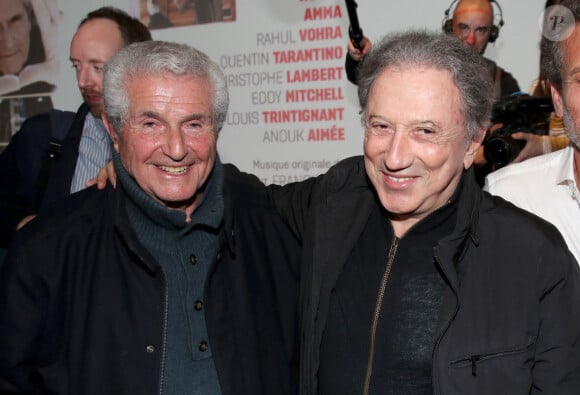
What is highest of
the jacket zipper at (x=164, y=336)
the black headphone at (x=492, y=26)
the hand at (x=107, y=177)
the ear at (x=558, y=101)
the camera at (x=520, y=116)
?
the black headphone at (x=492, y=26)

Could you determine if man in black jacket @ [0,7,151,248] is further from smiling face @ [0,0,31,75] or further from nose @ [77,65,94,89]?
smiling face @ [0,0,31,75]

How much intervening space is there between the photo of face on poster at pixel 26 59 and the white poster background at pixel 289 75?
0.72 meters

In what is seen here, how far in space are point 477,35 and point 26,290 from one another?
2242 mm

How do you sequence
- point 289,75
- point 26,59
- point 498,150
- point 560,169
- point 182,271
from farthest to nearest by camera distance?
point 26,59
point 289,75
point 498,150
point 560,169
point 182,271

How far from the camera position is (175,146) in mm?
1733

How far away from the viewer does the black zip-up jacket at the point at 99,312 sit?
1.66 metres

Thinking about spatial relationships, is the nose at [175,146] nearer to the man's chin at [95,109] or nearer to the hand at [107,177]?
the hand at [107,177]

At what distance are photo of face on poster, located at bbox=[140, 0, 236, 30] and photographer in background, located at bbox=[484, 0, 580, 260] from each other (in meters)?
2.08

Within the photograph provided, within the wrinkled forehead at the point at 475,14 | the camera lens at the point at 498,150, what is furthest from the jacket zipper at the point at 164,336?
the wrinkled forehead at the point at 475,14

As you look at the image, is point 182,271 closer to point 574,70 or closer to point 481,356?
point 481,356

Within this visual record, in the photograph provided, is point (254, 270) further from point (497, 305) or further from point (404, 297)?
point (497, 305)

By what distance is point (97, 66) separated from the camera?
109 inches

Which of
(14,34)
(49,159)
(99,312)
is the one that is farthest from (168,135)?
(14,34)

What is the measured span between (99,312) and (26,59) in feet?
10.4
